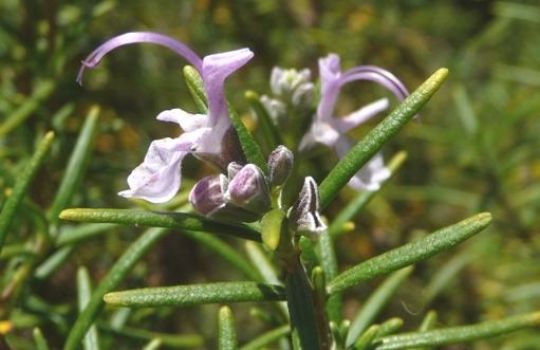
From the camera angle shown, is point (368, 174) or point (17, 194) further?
point (368, 174)

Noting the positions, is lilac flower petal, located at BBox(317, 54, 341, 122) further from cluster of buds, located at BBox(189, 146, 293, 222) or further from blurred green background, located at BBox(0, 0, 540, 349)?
blurred green background, located at BBox(0, 0, 540, 349)

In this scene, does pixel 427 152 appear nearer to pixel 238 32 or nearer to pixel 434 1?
pixel 434 1

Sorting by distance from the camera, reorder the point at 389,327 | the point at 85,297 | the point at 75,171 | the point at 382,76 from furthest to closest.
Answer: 1. the point at 75,171
2. the point at 85,297
3. the point at 382,76
4. the point at 389,327

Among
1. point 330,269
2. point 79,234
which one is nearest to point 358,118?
point 330,269

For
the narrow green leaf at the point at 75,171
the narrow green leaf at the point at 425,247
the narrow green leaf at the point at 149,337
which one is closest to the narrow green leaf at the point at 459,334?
the narrow green leaf at the point at 425,247

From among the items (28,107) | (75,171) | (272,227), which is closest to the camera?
(272,227)

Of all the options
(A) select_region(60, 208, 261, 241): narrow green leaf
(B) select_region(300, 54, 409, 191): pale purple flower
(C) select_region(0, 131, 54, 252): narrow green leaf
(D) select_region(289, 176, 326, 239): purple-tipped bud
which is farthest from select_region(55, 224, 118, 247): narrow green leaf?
(D) select_region(289, 176, 326, 239): purple-tipped bud

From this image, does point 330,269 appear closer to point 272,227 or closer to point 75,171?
point 272,227
